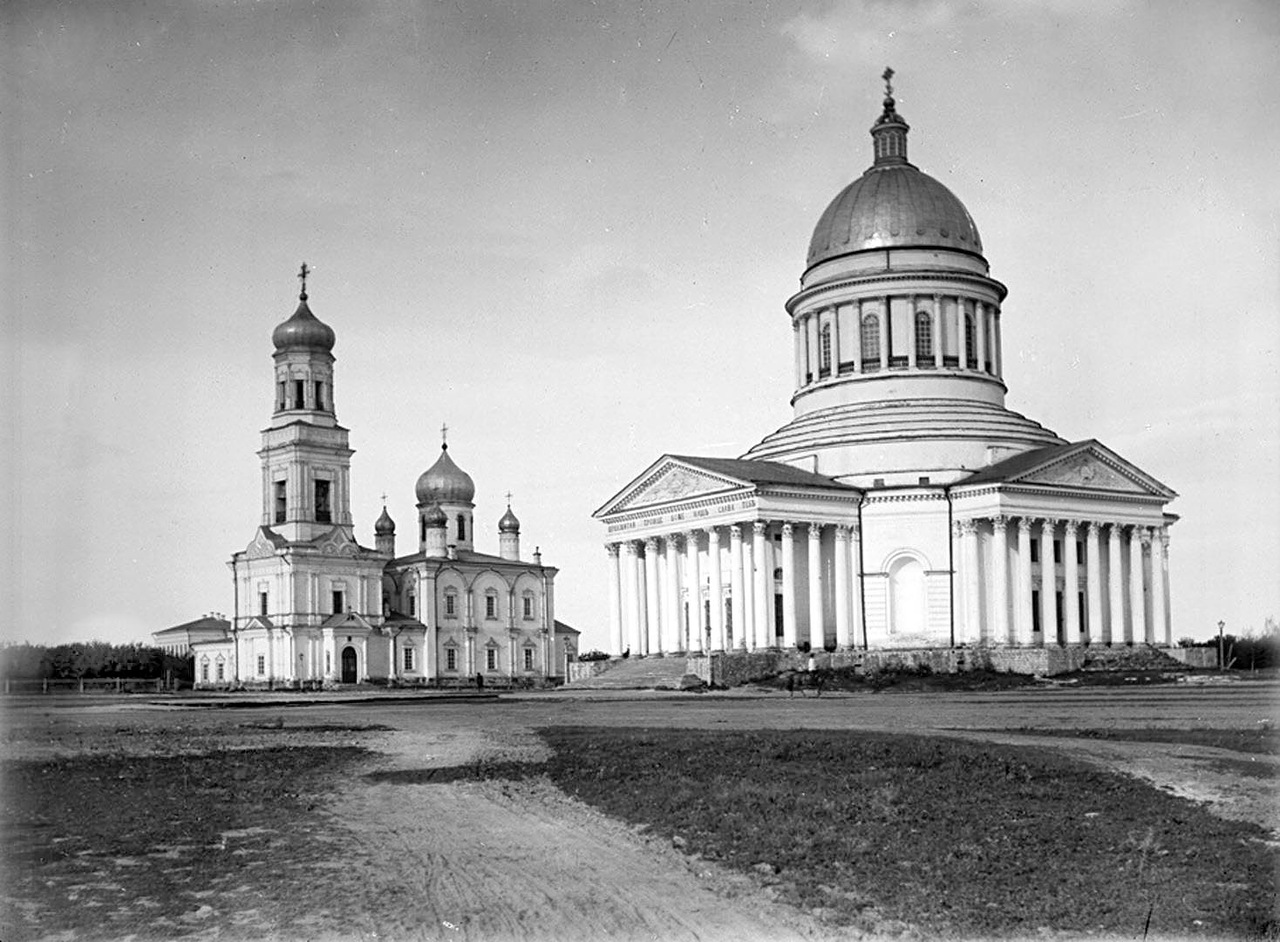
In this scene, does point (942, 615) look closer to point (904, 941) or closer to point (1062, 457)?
point (1062, 457)

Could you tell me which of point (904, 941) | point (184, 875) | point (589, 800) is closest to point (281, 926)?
A: point (184, 875)

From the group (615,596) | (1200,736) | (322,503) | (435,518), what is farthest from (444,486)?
(1200,736)

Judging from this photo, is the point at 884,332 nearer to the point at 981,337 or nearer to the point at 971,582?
the point at 981,337

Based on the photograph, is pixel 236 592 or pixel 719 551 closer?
pixel 719 551

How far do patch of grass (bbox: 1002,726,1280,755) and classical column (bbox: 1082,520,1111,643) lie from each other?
142 feet

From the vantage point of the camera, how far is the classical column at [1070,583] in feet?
212

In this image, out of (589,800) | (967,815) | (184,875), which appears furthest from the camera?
(589,800)

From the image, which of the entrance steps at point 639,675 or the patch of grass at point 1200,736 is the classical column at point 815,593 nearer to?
the entrance steps at point 639,675

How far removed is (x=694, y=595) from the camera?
67188 mm

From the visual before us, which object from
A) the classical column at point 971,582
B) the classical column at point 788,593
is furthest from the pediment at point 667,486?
the classical column at point 971,582

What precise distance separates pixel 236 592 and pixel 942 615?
48.1 metres

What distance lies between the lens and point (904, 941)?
9516 mm

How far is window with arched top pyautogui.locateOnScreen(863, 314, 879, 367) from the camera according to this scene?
70.9 metres

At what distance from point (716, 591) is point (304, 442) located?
34.2 meters
